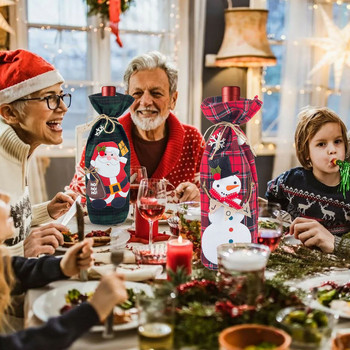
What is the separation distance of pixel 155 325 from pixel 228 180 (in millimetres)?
504

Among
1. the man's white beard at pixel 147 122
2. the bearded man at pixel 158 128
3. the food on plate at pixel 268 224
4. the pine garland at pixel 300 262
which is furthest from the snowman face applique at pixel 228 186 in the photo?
the man's white beard at pixel 147 122

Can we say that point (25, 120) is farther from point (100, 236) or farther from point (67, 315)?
point (67, 315)

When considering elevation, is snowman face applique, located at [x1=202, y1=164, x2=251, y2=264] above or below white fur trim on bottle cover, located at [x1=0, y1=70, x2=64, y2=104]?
below

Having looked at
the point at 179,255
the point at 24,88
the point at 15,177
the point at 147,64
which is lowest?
the point at 179,255

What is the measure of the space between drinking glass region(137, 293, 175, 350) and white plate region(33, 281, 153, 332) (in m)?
0.11

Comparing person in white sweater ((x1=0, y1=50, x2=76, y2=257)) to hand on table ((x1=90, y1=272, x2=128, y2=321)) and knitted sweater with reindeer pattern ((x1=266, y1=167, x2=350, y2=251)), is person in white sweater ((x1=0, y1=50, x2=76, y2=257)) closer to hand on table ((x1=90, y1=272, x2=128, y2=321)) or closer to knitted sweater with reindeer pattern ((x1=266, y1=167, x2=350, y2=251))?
hand on table ((x1=90, y1=272, x2=128, y2=321))

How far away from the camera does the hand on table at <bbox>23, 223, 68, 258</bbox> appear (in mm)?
1380

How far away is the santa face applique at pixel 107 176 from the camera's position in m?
1.70

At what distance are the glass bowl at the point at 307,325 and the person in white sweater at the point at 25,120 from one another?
2.71 feet

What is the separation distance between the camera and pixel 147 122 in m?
2.57

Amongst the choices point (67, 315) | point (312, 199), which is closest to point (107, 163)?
point (312, 199)

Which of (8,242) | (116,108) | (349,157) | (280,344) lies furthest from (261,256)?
(349,157)

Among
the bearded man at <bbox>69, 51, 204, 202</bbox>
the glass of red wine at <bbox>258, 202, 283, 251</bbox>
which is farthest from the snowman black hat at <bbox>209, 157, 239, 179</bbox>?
the bearded man at <bbox>69, 51, 204, 202</bbox>

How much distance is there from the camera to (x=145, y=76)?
2.52 metres
